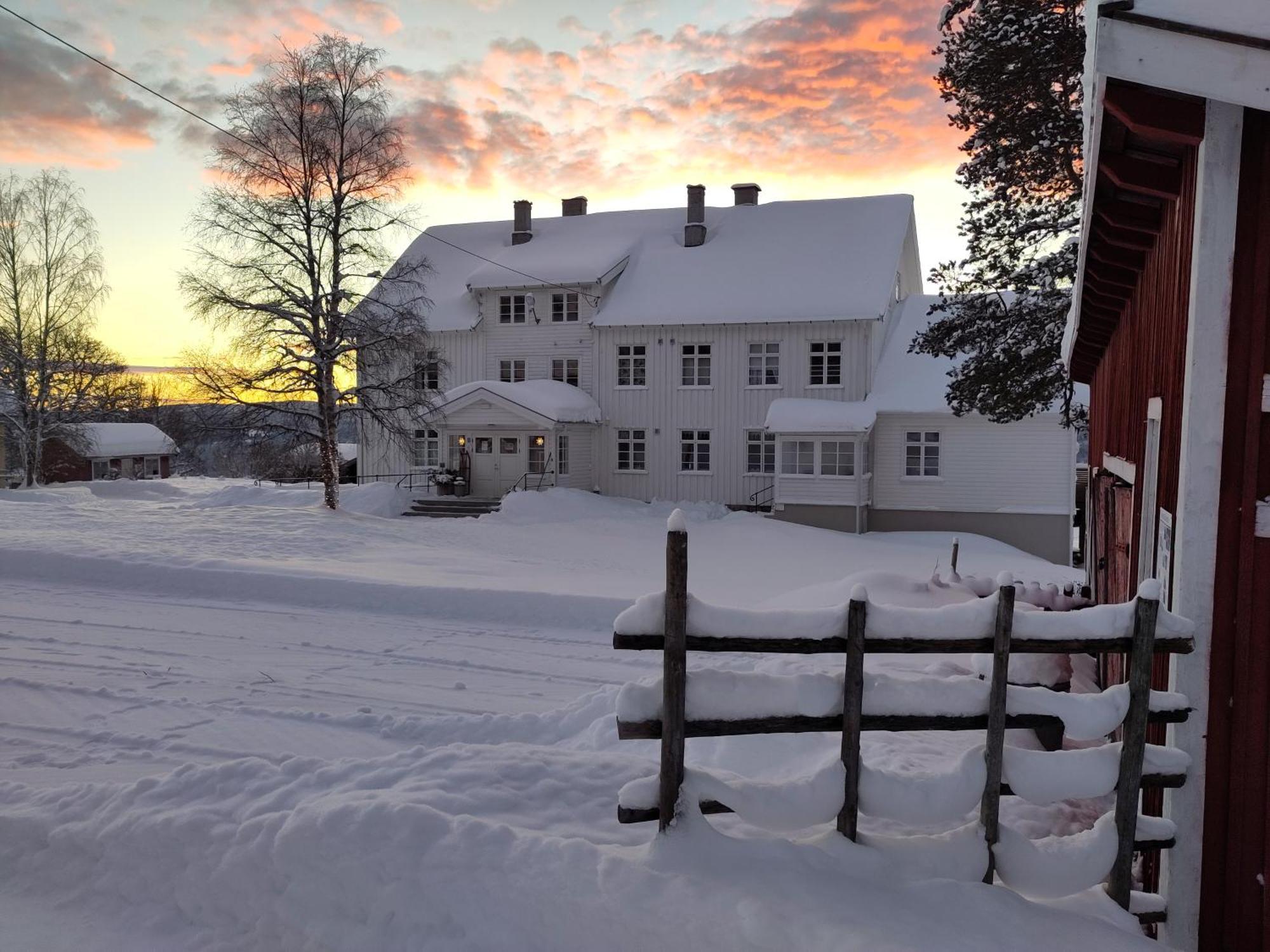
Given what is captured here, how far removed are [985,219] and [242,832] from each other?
15608 mm

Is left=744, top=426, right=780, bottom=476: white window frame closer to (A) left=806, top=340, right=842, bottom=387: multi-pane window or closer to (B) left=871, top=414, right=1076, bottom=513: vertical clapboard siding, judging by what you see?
(A) left=806, top=340, right=842, bottom=387: multi-pane window

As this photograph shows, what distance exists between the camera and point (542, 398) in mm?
27625

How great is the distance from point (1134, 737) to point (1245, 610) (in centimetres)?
73

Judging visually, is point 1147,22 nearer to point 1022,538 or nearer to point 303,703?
point 303,703

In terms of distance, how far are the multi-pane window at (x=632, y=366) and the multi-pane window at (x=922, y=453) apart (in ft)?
28.5

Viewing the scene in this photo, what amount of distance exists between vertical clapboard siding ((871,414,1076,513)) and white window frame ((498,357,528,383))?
12434mm

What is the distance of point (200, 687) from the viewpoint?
8.05 metres

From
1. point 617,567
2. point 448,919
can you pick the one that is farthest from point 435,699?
point 617,567

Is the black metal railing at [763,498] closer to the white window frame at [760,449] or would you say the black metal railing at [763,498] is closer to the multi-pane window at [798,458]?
the white window frame at [760,449]

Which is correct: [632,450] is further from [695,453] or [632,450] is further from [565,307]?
[565,307]

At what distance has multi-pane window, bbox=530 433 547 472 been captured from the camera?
2892cm

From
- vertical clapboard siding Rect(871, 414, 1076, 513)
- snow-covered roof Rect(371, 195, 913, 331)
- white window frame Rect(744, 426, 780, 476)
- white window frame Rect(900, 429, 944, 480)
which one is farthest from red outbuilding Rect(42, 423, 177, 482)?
white window frame Rect(900, 429, 944, 480)

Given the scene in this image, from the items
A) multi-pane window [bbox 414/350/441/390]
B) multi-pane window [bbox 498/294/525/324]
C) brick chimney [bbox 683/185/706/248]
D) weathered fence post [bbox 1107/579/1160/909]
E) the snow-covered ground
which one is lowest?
the snow-covered ground

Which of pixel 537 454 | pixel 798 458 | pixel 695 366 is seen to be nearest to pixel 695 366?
pixel 695 366
